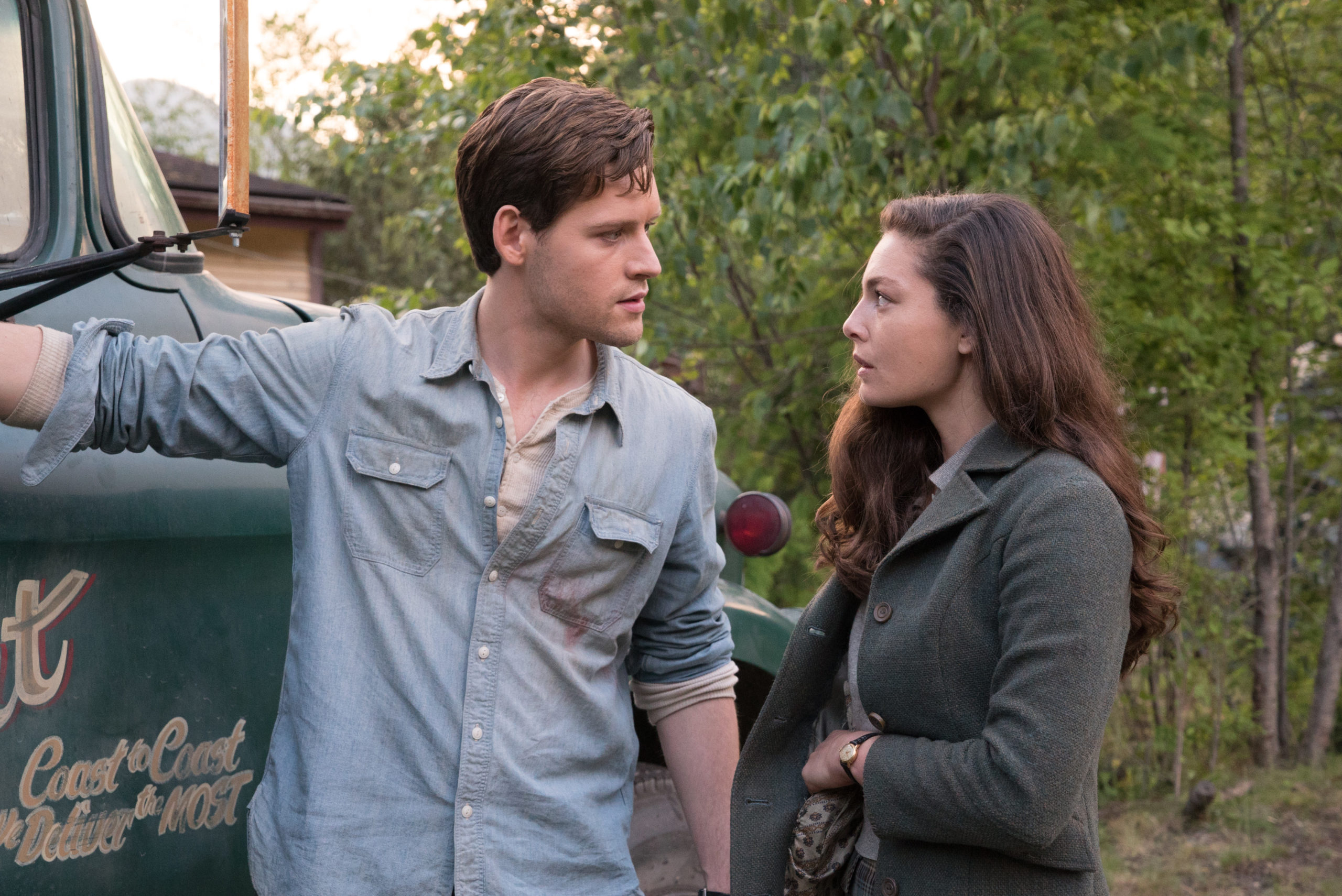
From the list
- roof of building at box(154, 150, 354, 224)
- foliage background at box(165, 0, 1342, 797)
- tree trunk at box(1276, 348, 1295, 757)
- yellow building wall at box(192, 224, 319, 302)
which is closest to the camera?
foliage background at box(165, 0, 1342, 797)

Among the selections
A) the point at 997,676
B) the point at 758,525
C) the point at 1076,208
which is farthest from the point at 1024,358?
the point at 1076,208

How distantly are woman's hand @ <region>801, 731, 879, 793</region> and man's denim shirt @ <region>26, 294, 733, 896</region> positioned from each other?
0.32m

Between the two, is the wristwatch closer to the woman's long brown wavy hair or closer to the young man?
the woman's long brown wavy hair

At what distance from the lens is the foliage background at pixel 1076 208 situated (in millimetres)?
4750

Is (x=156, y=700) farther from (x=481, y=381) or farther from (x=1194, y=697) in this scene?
(x=1194, y=697)

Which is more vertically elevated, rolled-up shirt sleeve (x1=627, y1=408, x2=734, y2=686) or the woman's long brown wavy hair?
the woman's long brown wavy hair

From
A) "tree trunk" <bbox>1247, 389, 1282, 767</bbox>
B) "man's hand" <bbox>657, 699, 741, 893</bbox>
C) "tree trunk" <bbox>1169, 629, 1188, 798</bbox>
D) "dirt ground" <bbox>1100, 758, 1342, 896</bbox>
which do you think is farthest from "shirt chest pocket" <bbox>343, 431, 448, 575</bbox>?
"tree trunk" <bbox>1247, 389, 1282, 767</bbox>

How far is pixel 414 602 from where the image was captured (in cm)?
181

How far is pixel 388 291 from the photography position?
6500 mm

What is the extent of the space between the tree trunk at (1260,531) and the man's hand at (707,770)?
4.24 metres

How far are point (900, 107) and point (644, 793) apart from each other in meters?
2.84

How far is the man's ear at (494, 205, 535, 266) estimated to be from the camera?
6.41 ft

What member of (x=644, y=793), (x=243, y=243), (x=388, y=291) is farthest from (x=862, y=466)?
(x=243, y=243)

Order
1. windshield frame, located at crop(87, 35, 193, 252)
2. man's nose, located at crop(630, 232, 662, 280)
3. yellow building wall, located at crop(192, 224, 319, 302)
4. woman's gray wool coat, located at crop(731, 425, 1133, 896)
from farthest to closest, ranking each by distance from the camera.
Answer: yellow building wall, located at crop(192, 224, 319, 302)
windshield frame, located at crop(87, 35, 193, 252)
man's nose, located at crop(630, 232, 662, 280)
woman's gray wool coat, located at crop(731, 425, 1133, 896)
